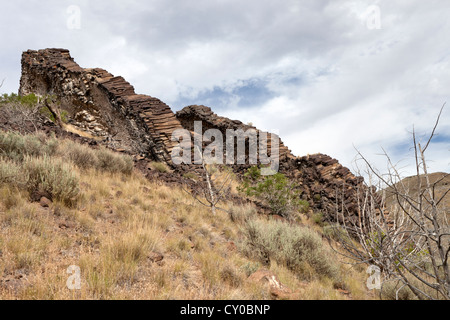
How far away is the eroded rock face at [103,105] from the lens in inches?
484

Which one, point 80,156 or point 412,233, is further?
point 80,156

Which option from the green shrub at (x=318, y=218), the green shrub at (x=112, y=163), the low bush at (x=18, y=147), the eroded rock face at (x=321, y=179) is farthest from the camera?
the green shrub at (x=318, y=218)

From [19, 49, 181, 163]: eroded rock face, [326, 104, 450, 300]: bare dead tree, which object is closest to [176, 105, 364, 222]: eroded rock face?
[326, 104, 450, 300]: bare dead tree

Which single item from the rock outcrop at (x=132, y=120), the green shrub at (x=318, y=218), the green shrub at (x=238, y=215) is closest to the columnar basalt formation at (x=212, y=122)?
the rock outcrop at (x=132, y=120)

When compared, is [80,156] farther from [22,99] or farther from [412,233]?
[22,99]

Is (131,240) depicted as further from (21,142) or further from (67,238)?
(21,142)

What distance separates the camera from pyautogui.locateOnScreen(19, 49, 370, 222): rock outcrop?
11.5 metres

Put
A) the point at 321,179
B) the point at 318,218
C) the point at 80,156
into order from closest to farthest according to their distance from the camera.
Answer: the point at 80,156
the point at 318,218
the point at 321,179

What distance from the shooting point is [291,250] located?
14.1 ft

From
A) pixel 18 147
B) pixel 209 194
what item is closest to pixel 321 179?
pixel 209 194

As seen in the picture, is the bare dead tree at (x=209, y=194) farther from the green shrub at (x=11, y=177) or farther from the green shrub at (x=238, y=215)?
the green shrub at (x=11, y=177)
